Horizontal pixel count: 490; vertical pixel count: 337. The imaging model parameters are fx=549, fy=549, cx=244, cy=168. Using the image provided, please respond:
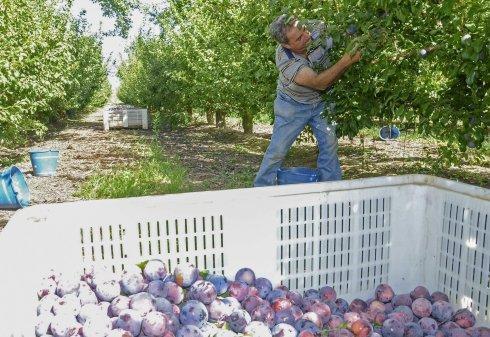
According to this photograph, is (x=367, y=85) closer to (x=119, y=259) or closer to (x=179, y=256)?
(x=179, y=256)

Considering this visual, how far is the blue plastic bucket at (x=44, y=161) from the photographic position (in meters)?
6.83

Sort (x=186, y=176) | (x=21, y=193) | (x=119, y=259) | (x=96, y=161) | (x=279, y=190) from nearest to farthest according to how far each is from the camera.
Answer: (x=119, y=259)
(x=279, y=190)
(x=21, y=193)
(x=186, y=176)
(x=96, y=161)

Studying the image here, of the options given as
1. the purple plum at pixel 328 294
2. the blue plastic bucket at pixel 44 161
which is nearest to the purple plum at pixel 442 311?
the purple plum at pixel 328 294

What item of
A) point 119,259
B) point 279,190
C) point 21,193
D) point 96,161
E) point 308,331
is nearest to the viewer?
point 308,331

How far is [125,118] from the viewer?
16312 mm

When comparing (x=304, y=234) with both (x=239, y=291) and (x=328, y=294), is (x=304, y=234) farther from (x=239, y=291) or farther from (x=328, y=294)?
(x=239, y=291)

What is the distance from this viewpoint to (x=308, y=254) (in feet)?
6.79

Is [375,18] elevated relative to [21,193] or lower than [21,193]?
elevated

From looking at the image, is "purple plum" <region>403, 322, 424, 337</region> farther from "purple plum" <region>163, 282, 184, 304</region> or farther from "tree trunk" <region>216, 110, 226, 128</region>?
"tree trunk" <region>216, 110, 226, 128</region>

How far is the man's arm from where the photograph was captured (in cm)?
224

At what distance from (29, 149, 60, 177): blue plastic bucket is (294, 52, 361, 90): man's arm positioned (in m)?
4.69

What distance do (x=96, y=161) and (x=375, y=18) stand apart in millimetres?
6877

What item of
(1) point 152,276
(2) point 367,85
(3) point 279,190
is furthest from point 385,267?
(1) point 152,276

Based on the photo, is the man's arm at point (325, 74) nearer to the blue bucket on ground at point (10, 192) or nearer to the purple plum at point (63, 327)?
the purple plum at point (63, 327)
